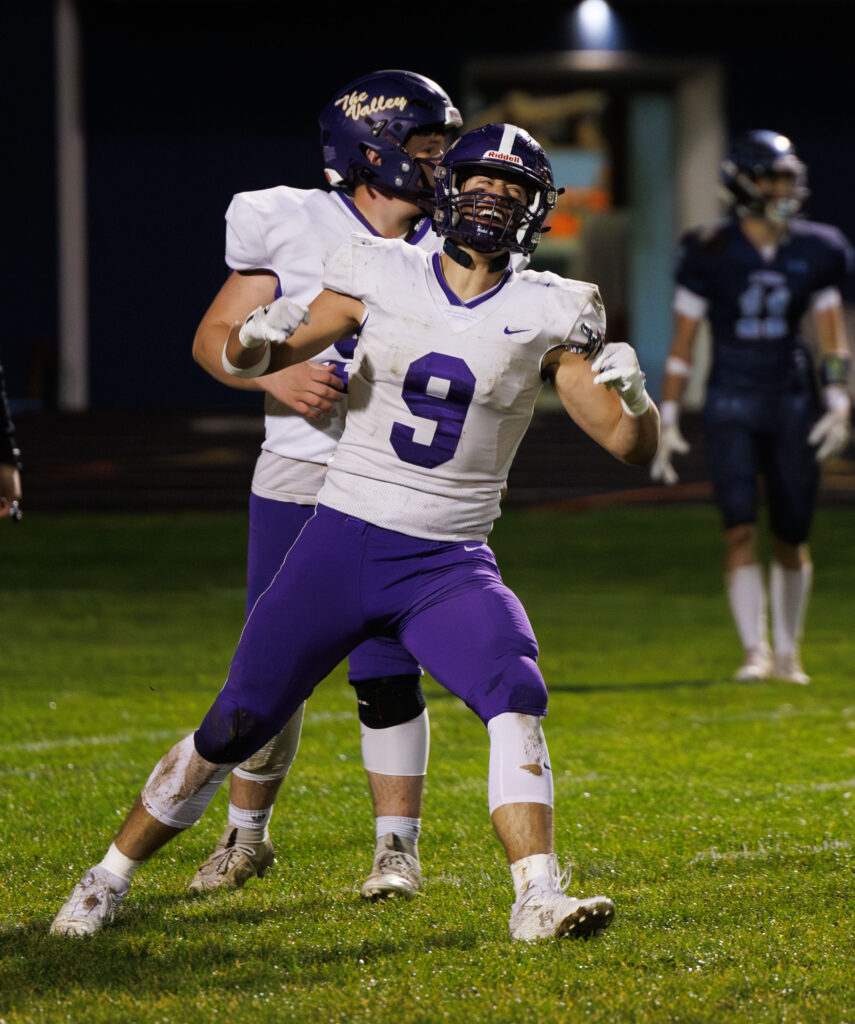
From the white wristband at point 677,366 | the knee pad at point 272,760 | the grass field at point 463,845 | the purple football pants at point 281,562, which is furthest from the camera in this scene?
the white wristband at point 677,366

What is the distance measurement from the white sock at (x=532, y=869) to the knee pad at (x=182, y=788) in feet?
2.23

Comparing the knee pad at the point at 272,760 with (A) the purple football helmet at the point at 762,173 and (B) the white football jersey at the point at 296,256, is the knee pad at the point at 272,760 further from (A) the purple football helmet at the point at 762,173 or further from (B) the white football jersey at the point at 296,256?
(A) the purple football helmet at the point at 762,173

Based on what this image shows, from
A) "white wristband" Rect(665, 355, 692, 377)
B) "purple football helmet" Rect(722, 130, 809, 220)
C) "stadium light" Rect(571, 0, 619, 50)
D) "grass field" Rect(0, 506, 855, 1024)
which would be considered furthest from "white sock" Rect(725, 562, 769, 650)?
"stadium light" Rect(571, 0, 619, 50)

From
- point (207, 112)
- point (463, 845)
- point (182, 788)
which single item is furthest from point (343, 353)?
point (207, 112)

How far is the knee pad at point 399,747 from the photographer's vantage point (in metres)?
3.85

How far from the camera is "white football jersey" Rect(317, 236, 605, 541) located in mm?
3393

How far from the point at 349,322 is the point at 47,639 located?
16.4 ft

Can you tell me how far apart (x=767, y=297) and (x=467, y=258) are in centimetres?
371

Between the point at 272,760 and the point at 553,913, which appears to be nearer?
the point at 553,913

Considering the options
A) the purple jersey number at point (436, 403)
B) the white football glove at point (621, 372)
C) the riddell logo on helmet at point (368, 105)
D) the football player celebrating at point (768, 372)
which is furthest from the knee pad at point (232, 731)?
the football player celebrating at point (768, 372)

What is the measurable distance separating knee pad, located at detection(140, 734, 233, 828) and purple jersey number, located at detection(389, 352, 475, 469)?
0.78m

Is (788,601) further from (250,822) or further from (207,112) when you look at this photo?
(207,112)

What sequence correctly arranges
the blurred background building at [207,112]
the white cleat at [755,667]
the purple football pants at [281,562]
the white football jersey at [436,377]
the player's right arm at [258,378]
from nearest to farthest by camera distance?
the white football jersey at [436,377]
the player's right arm at [258,378]
the purple football pants at [281,562]
the white cleat at [755,667]
the blurred background building at [207,112]

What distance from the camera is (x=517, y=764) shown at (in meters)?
3.27
